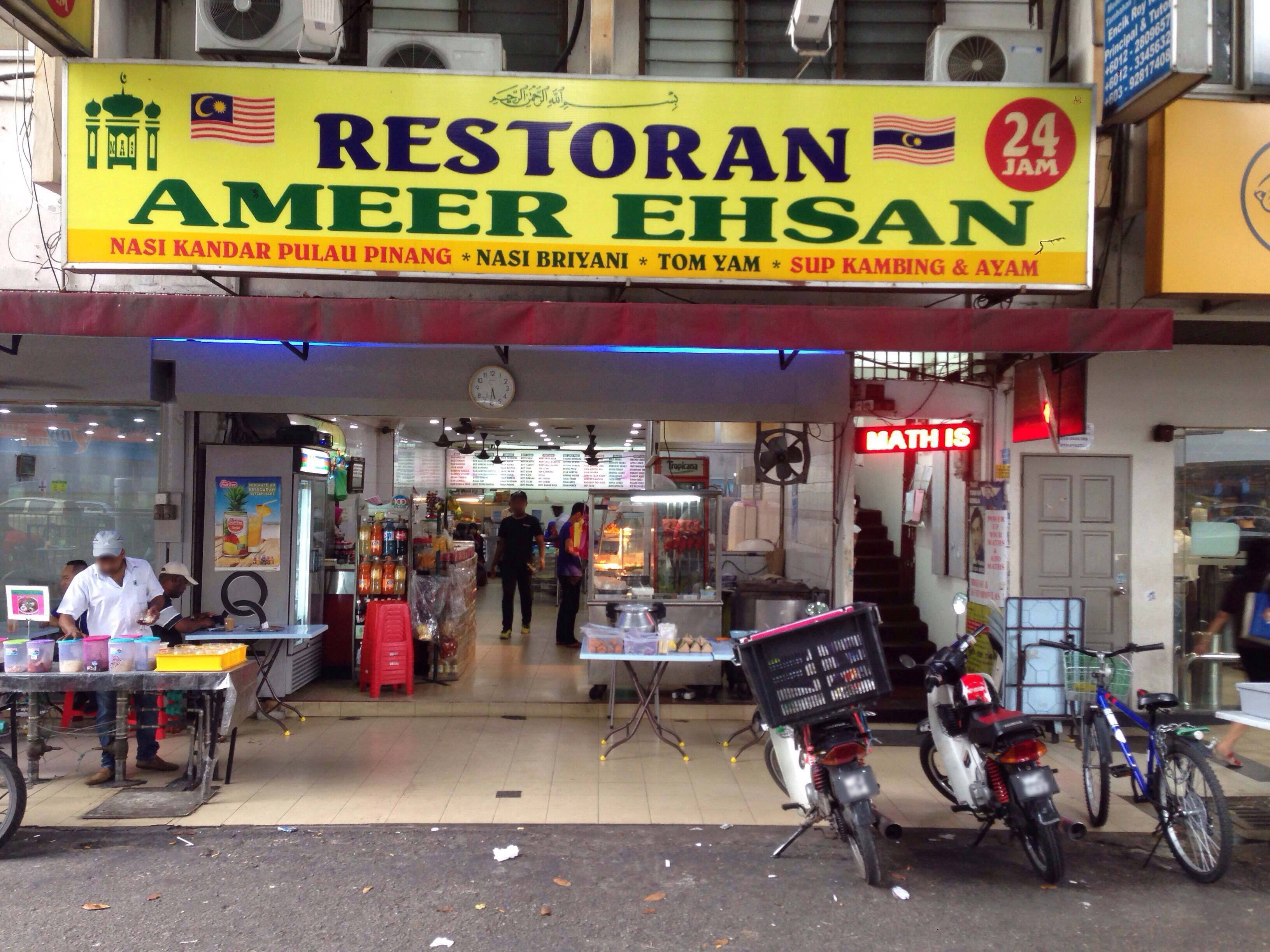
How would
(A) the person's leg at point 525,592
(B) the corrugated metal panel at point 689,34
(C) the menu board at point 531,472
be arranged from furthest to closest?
(C) the menu board at point 531,472, (A) the person's leg at point 525,592, (B) the corrugated metal panel at point 689,34

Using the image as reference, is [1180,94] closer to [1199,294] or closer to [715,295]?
[1199,294]

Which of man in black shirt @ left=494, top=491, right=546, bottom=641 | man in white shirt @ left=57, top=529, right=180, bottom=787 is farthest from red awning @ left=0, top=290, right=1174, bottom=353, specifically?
man in black shirt @ left=494, top=491, right=546, bottom=641

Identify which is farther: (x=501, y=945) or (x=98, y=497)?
(x=98, y=497)

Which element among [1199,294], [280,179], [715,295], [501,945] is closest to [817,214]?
[715,295]

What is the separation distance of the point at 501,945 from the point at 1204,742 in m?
5.98

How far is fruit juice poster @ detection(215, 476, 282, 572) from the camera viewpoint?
8.55 metres

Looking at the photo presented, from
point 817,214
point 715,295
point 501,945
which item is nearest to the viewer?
point 501,945

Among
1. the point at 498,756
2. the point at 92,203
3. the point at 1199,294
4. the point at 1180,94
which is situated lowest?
the point at 498,756

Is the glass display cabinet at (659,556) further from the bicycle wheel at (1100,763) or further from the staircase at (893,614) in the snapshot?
the bicycle wheel at (1100,763)

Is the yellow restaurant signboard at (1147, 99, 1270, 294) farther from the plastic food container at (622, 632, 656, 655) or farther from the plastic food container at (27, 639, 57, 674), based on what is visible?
the plastic food container at (27, 639, 57, 674)

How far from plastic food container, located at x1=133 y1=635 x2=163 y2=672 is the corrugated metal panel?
629 centimetres

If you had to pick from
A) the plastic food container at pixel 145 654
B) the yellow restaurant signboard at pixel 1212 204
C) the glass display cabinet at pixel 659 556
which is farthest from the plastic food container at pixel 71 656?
the yellow restaurant signboard at pixel 1212 204

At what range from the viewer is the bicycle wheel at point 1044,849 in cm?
482

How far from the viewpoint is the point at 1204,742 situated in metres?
7.24
